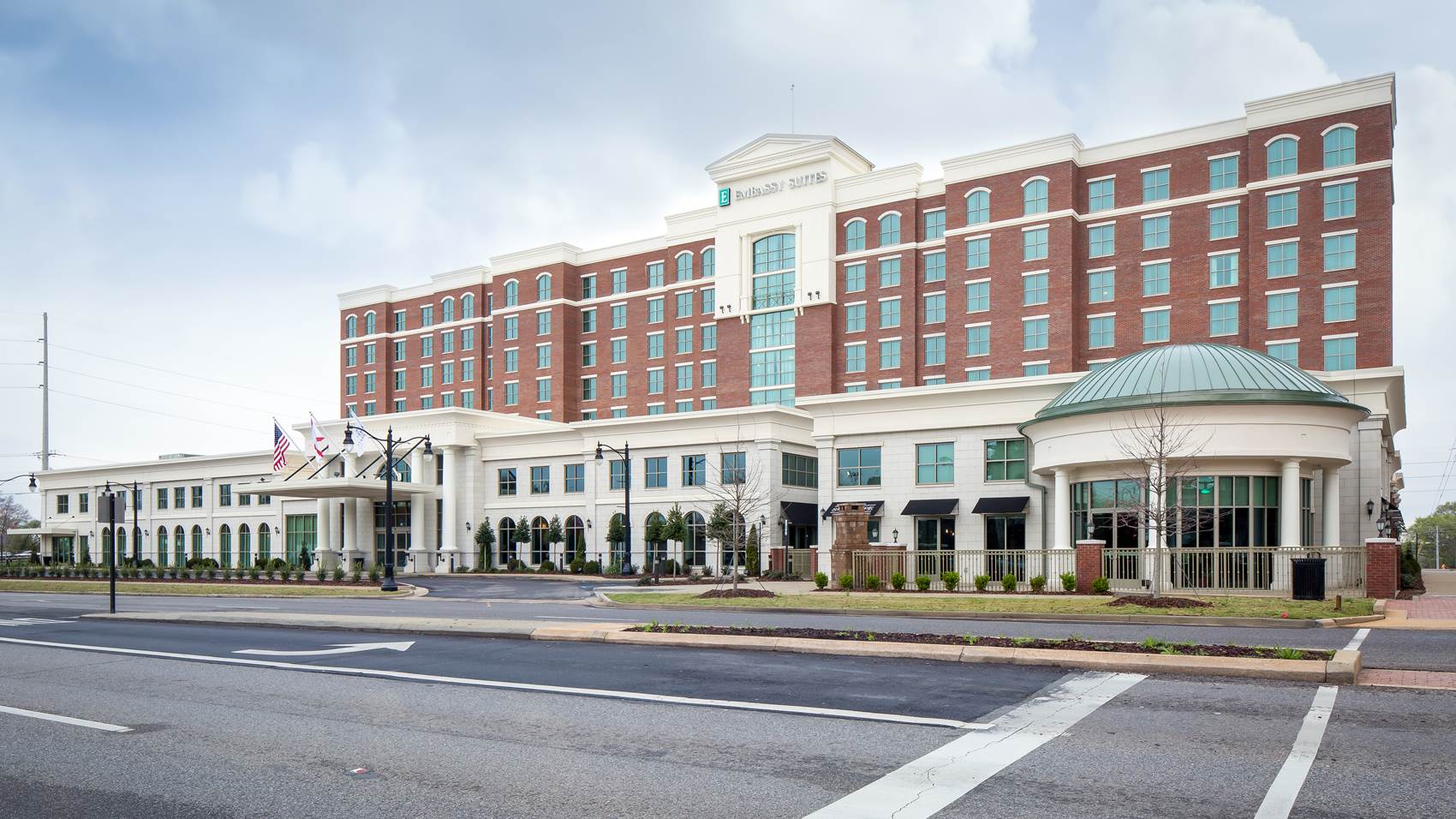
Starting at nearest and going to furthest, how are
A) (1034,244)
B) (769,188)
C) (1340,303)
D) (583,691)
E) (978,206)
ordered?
(583,691), (1340,303), (1034,244), (978,206), (769,188)

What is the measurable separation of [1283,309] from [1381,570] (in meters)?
27.4

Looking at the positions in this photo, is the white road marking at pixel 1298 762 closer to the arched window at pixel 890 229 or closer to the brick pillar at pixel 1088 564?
the brick pillar at pixel 1088 564

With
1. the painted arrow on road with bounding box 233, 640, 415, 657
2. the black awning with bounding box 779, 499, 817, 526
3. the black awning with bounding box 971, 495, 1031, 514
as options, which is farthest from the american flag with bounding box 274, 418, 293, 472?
the painted arrow on road with bounding box 233, 640, 415, 657

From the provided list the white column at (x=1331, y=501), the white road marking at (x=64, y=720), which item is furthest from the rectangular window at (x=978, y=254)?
the white road marking at (x=64, y=720)

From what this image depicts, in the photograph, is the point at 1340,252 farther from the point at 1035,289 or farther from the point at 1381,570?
the point at 1381,570

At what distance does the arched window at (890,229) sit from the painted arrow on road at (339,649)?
49107 mm

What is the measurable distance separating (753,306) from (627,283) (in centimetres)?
1263

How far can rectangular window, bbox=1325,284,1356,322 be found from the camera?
48.3m

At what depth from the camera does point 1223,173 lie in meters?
52.4

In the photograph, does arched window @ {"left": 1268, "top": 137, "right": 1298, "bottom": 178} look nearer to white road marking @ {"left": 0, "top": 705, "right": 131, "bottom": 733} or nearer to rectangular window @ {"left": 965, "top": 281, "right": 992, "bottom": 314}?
rectangular window @ {"left": 965, "top": 281, "right": 992, "bottom": 314}

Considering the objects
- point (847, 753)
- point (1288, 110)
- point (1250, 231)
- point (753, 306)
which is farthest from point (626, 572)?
point (847, 753)

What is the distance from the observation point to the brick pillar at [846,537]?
34781 mm

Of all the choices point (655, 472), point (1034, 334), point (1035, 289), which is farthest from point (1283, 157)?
point (655, 472)

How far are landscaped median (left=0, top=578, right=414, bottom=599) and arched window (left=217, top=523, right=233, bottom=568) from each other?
27.5m
